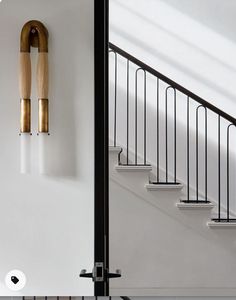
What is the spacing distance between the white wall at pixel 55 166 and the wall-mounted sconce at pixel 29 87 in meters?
0.02

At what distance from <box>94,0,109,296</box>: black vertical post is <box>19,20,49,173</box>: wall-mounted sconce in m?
0.22

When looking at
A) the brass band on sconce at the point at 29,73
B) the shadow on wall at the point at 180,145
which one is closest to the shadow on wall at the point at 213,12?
the shadow on wall at the point at 180,145

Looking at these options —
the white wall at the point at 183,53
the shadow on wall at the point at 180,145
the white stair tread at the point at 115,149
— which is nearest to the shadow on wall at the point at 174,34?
the white wall at the point at 183,53

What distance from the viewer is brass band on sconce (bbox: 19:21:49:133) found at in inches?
106

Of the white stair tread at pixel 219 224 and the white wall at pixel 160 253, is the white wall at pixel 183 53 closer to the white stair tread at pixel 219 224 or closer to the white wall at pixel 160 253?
the white stair tread at pixel 219 224

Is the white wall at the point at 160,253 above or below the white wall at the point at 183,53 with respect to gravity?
below

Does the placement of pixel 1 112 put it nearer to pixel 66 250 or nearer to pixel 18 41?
pixel 18 41

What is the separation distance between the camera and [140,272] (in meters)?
2.66

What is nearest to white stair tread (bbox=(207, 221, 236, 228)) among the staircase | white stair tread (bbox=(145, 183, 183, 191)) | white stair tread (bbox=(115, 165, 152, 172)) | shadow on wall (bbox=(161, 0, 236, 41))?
the staircase

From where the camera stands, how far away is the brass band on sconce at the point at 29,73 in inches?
106

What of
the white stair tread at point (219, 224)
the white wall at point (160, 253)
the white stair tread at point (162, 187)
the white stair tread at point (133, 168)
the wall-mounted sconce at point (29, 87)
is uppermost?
the wall-mounted sconce at point (29, 87)

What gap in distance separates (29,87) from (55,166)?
0.35 metres

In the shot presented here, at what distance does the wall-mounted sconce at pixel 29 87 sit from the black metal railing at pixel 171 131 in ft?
0.94

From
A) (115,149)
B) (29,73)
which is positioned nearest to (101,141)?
(115,149)
